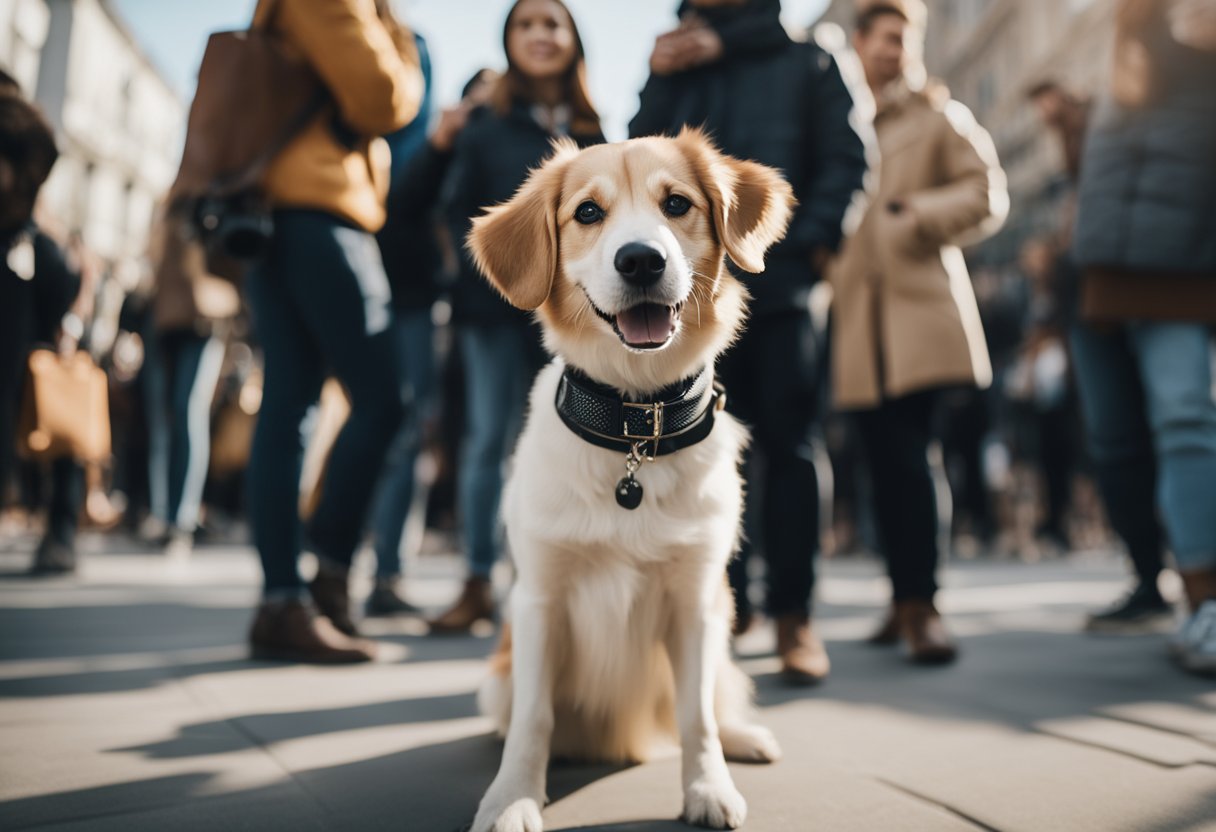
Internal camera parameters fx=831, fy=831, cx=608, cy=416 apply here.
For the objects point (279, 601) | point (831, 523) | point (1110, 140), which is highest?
point (1110, 140)

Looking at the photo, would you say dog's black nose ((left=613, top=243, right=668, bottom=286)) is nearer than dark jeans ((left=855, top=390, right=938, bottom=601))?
Yes

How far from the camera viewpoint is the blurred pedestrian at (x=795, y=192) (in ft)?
8.95

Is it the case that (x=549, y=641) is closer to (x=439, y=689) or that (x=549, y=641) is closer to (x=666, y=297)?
(x=666, y=297)

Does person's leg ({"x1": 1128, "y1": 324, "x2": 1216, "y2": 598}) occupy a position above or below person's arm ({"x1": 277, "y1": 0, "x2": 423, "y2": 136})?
below

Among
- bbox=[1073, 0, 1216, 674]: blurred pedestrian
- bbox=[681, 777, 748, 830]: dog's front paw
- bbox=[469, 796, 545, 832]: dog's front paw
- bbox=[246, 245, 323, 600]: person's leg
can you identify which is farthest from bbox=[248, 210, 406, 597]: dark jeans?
bbox=[1073, 0, 1216, 674]: blurred pedestrian

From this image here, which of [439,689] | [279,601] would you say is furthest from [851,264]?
[279,601]

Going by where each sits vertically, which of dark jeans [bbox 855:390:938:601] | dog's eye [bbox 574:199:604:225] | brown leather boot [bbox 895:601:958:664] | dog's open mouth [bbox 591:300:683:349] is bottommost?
brown leather boot [bbox 895:601:958:664]

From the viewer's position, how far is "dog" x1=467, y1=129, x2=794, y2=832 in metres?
1.62

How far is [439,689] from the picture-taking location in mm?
2463

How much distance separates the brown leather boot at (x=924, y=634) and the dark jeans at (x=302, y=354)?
197 centimetres

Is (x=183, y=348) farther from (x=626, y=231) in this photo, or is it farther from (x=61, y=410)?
(x=626, y=231)

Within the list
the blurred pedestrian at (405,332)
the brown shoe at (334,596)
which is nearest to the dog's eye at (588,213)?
the brown shoe at (334,596)

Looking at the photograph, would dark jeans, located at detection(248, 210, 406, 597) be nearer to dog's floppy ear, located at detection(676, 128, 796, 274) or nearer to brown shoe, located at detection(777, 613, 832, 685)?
dog's floppy ear, located at detection(676, 128, 796, 274)

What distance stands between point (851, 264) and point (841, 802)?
2.41 meters
